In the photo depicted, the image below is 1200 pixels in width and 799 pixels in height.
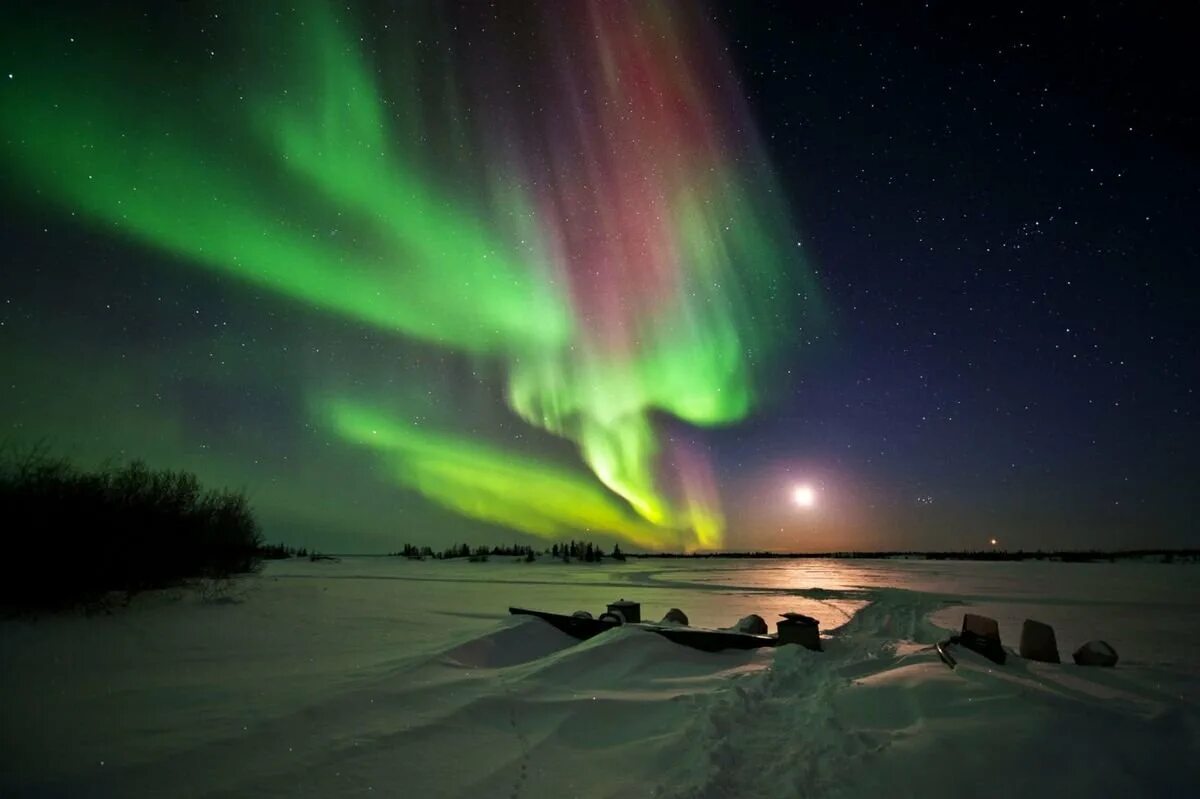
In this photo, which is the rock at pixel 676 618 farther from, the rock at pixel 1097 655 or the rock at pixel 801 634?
the rock at pixel 1097 655

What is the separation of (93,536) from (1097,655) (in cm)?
2237

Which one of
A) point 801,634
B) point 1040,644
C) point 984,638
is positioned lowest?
point 801,634

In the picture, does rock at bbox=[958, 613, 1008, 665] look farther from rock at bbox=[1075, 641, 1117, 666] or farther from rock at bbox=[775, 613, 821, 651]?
rock at bbox=[775, 613, 821, 651]

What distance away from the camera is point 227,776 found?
5.94m

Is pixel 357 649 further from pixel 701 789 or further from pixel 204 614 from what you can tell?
pixel 701 789

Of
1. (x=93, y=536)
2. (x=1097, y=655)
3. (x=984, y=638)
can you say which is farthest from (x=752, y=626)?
(x=93, y=536)

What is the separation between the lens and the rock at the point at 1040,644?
11156 millimetres

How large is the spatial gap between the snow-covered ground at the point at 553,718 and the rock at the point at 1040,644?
0.75 metres

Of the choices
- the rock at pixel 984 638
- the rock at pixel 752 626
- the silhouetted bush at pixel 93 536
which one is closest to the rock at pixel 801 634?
the rock at pixel 752 626

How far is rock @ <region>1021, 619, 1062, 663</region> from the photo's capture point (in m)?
11.2

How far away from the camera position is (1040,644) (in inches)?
443

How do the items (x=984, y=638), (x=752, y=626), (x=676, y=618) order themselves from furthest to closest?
(x=676, y=618)
(x=752, y=626)
(x=984, y=638)

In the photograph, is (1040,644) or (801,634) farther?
(801,634)

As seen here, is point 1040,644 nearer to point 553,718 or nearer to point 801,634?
point 801,634
